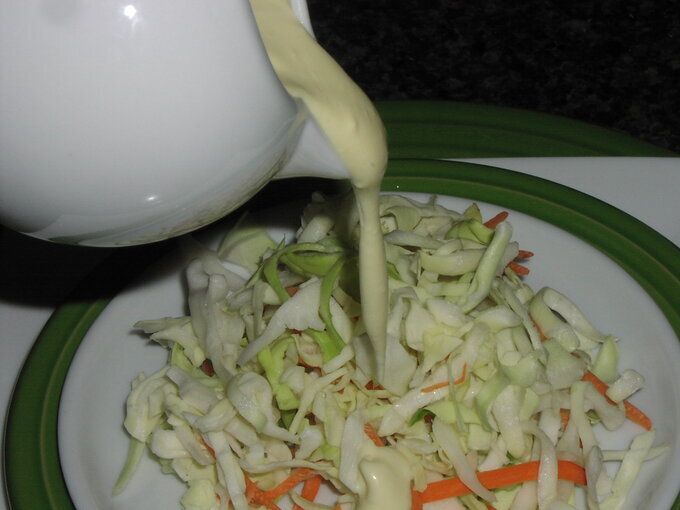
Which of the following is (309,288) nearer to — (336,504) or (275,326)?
(275,326)

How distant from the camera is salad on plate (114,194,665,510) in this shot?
1194mm

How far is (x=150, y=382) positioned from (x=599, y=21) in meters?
1.66

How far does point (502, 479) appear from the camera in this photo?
120cm

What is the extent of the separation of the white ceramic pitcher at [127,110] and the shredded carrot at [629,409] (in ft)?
2.09

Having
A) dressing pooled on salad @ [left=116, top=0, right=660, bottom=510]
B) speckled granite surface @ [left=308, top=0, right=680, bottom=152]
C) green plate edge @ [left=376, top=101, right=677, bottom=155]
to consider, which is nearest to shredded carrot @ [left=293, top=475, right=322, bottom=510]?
dressing pooled on salad @ [left=116, top=0, right=660, bottom=510]

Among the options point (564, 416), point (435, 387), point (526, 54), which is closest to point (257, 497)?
point (435, 387)

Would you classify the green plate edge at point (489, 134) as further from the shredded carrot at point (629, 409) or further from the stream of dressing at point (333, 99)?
the stream of dressing at point (333, 99)

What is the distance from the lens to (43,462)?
46.0 inches

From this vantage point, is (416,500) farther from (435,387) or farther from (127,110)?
(127,110)

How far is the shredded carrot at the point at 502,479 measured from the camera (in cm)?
119

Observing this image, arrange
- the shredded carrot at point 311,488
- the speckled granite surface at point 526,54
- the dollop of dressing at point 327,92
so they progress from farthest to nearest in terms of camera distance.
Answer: the speckled granite surface at point 526,54 < the shredded carrot at point 311,488 < the dollop of dressing at point 327,92

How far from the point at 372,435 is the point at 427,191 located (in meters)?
0.51

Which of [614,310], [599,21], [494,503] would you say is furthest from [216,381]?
[599,21]

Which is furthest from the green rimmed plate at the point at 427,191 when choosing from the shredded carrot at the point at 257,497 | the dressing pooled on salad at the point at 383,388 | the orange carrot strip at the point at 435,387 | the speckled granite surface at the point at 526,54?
the speckled granite surface at the point at 526,54
